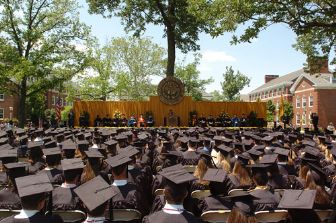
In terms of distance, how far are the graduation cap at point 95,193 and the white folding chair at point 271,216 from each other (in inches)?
68.5

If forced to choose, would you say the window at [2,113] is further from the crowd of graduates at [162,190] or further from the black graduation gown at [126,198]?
the black graduation gown at [126,198]

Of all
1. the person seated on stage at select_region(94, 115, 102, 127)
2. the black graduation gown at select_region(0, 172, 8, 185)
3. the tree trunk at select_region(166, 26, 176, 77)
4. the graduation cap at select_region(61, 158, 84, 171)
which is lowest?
the black graduation gown at select_region(0, 172, 8, 185)

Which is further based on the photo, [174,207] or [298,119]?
[298,119]

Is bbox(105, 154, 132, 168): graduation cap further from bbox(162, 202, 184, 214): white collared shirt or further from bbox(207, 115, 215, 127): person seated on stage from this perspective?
bbox(207, 115, 215, 127): person seated on stage

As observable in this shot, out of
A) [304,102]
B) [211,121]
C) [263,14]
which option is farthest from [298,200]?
[304,102]

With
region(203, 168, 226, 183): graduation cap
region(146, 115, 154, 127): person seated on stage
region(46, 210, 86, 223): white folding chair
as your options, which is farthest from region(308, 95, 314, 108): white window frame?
region(46, 210, 86, 223): white folding chair

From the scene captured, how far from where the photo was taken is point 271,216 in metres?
4.69

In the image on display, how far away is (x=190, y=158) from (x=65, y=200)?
4.17m

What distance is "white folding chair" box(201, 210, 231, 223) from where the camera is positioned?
4.53 metres

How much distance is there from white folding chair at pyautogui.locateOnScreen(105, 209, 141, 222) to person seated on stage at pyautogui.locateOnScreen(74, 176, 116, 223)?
→ 25 cm

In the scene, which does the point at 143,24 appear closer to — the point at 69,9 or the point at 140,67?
the point at 69,9

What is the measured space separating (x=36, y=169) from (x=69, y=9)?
27.3 metres

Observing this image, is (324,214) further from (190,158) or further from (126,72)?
(126,72)

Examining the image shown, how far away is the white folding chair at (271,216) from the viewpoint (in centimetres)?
468
